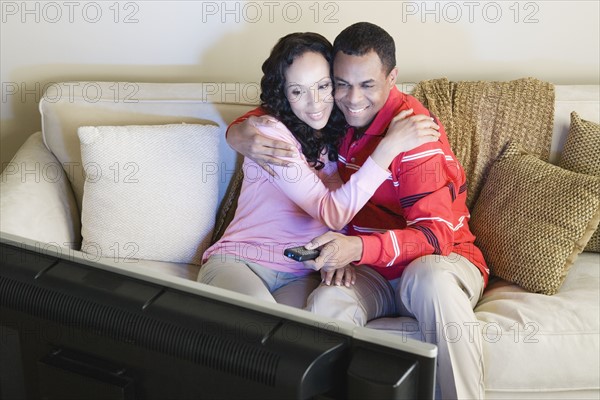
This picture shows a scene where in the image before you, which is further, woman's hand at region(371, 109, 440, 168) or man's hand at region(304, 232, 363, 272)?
woman's hand at region(371, 109, 440, 168)

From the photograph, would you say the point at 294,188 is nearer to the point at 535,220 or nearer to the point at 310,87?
the point at 310,87

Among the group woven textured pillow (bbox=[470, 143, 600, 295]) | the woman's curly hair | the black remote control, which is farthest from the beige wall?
the black remote control

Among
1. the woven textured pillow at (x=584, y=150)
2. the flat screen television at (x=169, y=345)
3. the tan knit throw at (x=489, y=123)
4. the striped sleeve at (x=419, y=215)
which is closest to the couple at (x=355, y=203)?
the striped sleeve at (x=419, y=215)

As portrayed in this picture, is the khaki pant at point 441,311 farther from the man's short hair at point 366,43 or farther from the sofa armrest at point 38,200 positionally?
the sofa armrest at point 38,200

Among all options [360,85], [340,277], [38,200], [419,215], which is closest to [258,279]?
[340,277]

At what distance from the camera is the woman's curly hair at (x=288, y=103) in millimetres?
1875

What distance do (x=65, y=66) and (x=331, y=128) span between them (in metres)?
1.16

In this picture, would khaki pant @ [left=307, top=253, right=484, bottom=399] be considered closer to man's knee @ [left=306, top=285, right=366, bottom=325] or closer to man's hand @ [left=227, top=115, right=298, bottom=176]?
man's knee @ [left=306, top=285, right=366, bottom=325]

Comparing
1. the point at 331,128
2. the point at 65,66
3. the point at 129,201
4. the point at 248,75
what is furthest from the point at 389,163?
the point at 65,66

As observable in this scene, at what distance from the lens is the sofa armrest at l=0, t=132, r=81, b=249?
207 cm

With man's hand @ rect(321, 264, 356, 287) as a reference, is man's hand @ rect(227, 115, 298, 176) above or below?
above

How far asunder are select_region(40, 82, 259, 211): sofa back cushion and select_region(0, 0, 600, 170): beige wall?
29 cm

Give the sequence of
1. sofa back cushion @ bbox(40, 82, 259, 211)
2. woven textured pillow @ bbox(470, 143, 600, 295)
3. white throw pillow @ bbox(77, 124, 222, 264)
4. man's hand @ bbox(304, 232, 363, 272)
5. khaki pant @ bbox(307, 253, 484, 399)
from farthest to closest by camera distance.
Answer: sofa back cushion @ bbox(40, 82, 259, 211) < white throw pillow @ bbox(77, 124, 222, 264) < woven textured pillow @ bbox(470, 143, 600, 295) < khaki pant @ bbox(307, 253, 484, 399) < man's hand @ bbox(304, 232, 363, 272)

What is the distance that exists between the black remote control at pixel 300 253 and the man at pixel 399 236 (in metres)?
0.08
